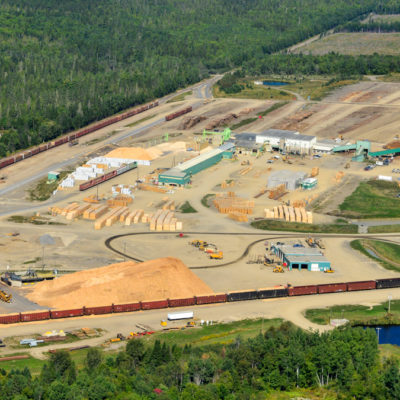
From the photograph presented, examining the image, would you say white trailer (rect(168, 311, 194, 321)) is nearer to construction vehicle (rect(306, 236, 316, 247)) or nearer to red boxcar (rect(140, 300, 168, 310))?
red boxcar (rect(140, 300, 168, 310))

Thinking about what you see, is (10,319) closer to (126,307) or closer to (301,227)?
(126,307)

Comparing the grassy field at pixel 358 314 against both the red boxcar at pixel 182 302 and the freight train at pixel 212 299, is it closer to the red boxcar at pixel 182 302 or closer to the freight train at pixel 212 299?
the freight train at pixel 212 299

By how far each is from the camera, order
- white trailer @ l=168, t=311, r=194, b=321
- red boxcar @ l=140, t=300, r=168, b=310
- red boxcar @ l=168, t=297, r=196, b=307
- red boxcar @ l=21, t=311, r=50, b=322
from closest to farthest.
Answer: red boxcar @ l=21, t=311, r=50, b=322 < white trailer @ l=168, t=311, r=194, b=321 < red boxcar @ l=140, t=300, r=168, b=310 < red boxcar @ l=168, t=297, r=196, b=307

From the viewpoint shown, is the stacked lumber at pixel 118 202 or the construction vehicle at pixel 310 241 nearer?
the construction vehicle at pixel 310 241

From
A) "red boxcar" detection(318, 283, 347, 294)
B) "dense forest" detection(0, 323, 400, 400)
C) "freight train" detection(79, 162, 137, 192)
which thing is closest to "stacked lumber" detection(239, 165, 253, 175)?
"freight train" detection(79, 162, 137, 192)

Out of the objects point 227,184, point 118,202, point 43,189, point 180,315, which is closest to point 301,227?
point 227,184

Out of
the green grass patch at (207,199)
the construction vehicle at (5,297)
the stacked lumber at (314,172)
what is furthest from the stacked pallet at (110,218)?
the stacked lumber at (314,172)

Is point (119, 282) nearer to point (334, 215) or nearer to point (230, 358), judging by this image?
point (230, 358)
